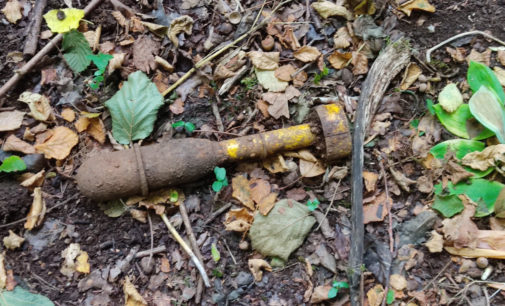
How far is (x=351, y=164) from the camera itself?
2609mm

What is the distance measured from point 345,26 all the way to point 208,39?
1060 mm

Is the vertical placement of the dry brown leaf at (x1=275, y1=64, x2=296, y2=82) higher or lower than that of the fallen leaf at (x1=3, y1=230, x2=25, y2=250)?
higher

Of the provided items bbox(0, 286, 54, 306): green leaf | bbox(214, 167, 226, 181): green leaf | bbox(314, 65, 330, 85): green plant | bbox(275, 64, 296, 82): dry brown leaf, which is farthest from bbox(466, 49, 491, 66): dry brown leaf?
bbox(0, 286, 54, 306): green leaf

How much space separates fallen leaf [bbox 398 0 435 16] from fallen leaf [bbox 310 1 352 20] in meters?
0.41

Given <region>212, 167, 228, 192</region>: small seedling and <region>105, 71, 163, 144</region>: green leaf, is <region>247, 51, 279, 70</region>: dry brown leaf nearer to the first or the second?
<region>105, 71, 163, 144</region>: green leaf

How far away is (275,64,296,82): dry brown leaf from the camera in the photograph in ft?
9.30

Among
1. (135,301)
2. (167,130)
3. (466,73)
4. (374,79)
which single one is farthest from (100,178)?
(466,73)

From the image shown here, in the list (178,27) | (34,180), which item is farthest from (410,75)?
(34,180)

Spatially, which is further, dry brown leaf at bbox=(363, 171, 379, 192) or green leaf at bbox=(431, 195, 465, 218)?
dry brown leaf at bbox=(363, 171, 379, 192)

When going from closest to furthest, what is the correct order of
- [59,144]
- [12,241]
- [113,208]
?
[12,241] < [113,208] < [59,144]

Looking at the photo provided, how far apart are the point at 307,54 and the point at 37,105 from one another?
1.96 m

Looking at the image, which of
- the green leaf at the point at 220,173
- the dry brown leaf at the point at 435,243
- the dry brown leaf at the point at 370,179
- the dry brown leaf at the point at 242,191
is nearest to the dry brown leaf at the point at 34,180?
the green leaf at the point at 220,173

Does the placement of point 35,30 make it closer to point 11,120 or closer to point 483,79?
point 11,120

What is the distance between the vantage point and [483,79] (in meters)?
2.70
